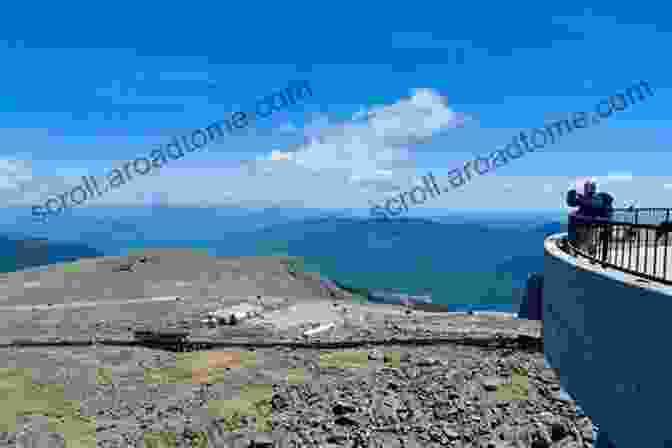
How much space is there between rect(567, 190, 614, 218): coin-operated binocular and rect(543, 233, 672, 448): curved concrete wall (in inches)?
318

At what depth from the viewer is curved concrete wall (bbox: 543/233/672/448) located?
6.79 m

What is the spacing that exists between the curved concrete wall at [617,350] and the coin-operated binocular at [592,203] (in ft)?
26.5

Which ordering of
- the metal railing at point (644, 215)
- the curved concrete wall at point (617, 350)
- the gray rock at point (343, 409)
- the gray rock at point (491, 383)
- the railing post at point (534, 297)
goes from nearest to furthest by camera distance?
1. the curved concrete wall at point (617, 350)
2. the metal railing at point (644, 215)
3. the gray rock at point (343, 409)
4. the gray rock at point (491, 383)
5. the railing post at point (534, 297)

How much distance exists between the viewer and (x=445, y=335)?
3005cm

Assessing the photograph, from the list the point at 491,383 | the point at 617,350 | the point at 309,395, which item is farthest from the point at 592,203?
the point at 309,395

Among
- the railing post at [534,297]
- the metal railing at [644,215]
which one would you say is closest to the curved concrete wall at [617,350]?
the metal railing at [644,215]

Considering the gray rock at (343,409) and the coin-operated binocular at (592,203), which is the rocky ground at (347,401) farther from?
the coin-operated binocular at (592,203)

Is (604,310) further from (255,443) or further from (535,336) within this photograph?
(535,336)

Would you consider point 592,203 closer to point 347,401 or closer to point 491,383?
point 491,383

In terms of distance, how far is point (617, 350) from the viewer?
7855mm

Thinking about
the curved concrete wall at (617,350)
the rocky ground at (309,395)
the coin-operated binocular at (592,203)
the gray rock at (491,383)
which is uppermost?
the coin-operated binocular at (592,203)

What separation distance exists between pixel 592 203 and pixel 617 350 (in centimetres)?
1138

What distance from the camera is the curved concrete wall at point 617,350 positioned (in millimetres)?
6785

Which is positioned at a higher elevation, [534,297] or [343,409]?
[534,297]
